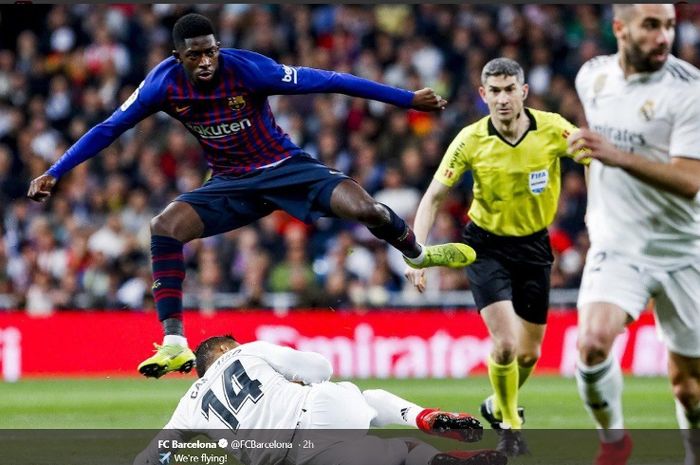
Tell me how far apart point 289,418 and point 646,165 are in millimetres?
2025

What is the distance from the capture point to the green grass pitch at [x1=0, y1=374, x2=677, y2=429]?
9.99 metres

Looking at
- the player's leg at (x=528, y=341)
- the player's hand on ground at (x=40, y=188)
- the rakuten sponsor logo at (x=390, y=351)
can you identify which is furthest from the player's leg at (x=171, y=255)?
the rakuten sponsor logo at (x=390, y=351)

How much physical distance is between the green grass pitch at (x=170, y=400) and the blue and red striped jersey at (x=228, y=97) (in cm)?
275

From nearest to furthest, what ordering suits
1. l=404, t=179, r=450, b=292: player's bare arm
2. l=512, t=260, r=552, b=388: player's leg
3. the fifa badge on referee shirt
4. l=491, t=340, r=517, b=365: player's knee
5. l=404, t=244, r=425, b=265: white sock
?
1. l=404, t=244, r=425, b=265: white sock
2. l=491, t=340, r=517, b=365: player's knee
3. l=404, t=179, r=450, b=292: player's bare arm
4. the fifa badge on referee shirt
5. l=512, t=260, r=552, b=388: player's leg

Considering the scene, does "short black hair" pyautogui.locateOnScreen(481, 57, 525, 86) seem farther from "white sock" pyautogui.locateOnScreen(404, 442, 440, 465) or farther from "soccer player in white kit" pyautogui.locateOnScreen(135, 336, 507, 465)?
"white sock" pyautogui.locateOnScreen(404, 442, 440, 465)

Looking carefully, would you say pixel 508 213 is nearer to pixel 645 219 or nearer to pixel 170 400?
pixel 645 219

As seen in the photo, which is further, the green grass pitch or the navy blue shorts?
the green grass pitch

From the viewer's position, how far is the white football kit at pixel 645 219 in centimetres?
589

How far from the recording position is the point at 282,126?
1462 centimetres

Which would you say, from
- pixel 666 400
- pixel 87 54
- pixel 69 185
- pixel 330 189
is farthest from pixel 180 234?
pixel 87 54

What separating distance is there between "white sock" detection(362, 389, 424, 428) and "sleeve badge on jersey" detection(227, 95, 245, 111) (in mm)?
2054

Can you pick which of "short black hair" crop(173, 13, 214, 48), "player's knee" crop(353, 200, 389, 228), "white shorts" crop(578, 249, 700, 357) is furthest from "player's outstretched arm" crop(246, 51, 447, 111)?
"white shorts" crop(578, 249, 700, 357)

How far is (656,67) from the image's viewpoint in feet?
19.5

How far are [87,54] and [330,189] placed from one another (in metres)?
8.97
